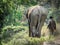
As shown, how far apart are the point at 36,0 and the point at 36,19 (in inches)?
142

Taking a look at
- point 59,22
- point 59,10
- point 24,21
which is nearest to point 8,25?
point 24,21

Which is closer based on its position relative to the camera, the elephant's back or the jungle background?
the jungle background

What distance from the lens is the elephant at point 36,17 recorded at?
24.0ft

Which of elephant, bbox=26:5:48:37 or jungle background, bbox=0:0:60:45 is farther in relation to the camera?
elephant, bbox=26:5:48:37

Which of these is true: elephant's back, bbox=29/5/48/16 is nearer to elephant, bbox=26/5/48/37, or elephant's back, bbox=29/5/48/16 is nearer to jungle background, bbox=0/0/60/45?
elephant, bbox=26/5/48/37

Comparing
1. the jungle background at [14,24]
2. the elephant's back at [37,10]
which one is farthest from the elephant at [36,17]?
the jungle background at [14,24]

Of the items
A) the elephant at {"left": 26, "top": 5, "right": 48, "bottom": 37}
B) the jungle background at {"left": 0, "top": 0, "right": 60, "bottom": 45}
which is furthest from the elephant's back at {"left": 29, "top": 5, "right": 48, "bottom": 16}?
the jungle background at {"left": 0, "top": 0, "right": 60, "bottom": 45}

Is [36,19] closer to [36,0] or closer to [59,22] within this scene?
[36,0]

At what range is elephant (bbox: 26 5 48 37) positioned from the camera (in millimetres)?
7305

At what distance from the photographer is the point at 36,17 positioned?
24.3 ft

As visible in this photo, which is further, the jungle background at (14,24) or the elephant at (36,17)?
the elephant at (36,17)

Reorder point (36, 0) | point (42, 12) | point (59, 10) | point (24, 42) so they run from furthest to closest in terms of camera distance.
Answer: point (59, 10) < point (36, 0) < point (42, 12) < point (24, 42)

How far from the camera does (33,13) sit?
289 inches

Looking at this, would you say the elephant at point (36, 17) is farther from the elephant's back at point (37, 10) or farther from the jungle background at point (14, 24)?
the jungle background at point (14, 24)
